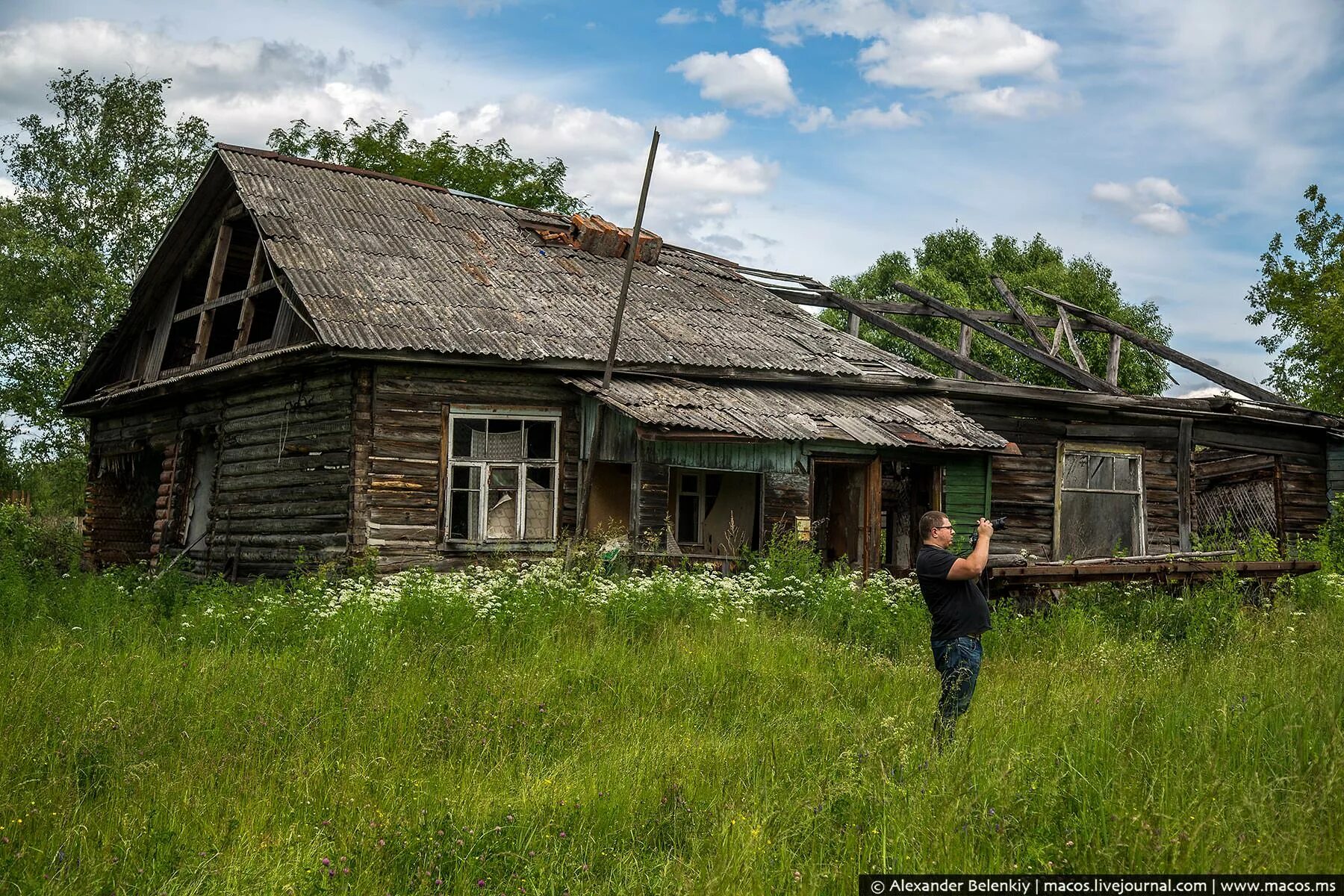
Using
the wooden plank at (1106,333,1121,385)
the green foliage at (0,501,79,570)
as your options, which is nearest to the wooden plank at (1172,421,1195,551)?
the wooden plank at (1106,333,1121,385)

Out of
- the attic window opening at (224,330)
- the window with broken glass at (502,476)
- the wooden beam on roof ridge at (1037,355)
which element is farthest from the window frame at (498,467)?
the wooden beam on roof ridge at (1037,355)

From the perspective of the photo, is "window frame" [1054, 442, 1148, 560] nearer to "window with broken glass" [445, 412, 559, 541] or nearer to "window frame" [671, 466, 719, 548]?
"window frame" [671, 466, 719, 548]

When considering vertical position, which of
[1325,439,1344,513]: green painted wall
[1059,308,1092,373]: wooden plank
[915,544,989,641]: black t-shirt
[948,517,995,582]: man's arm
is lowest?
[915,544,989,641]: black t-shirt

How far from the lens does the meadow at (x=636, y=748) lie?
4.12 metres

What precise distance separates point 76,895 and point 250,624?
473cm

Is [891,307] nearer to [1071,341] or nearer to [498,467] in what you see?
[1071,341]

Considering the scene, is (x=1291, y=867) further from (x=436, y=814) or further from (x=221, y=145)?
(x=221, y=145)

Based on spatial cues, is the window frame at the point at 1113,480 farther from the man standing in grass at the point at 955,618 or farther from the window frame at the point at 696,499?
the man standing in grass at the point at 955,618

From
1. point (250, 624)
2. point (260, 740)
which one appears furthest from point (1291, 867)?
point (250, 624)

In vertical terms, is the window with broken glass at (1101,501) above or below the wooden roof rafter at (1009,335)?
below

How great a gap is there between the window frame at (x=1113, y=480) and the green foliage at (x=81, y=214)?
64.4 ft

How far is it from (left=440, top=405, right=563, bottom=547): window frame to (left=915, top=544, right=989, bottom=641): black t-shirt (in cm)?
742

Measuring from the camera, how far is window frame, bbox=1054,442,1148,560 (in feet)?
52.3

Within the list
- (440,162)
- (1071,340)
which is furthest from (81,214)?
(1071,340)
